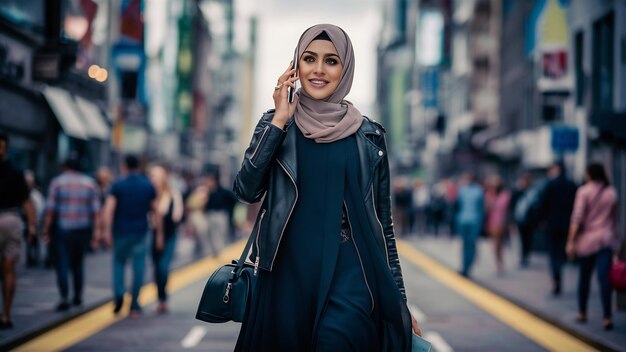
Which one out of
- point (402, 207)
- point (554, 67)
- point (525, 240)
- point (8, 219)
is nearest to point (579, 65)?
point (554, 67)

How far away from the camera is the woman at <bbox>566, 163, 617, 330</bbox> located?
11492 mm

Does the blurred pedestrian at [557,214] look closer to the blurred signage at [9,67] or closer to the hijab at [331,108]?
the hijab at [331,108]

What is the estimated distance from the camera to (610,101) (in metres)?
24.5

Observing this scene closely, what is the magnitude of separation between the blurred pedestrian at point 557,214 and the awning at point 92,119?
57.8 ft

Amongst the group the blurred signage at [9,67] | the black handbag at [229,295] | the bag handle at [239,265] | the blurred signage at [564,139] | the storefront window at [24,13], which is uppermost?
the storefront window at [24,13]

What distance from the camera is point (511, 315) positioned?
1346cm

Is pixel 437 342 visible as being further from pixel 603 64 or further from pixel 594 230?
pixel 603 64

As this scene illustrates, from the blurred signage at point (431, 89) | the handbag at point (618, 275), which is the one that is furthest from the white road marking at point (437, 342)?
the blurred signage at point (431, 89)

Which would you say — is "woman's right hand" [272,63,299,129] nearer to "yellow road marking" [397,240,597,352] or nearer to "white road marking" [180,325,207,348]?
"white road marking" [180,325,207,348]

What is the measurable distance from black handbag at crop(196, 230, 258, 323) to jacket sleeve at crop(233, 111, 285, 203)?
22cm

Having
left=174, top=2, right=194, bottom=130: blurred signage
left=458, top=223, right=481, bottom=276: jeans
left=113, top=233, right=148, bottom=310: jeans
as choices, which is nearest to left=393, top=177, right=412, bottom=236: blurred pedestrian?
left=458, top=223, right=481, bottom=276: jeans

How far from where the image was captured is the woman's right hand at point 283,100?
4.08 meters

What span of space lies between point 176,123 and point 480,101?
19151 mm

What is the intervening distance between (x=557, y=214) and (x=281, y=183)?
39.3 ft
